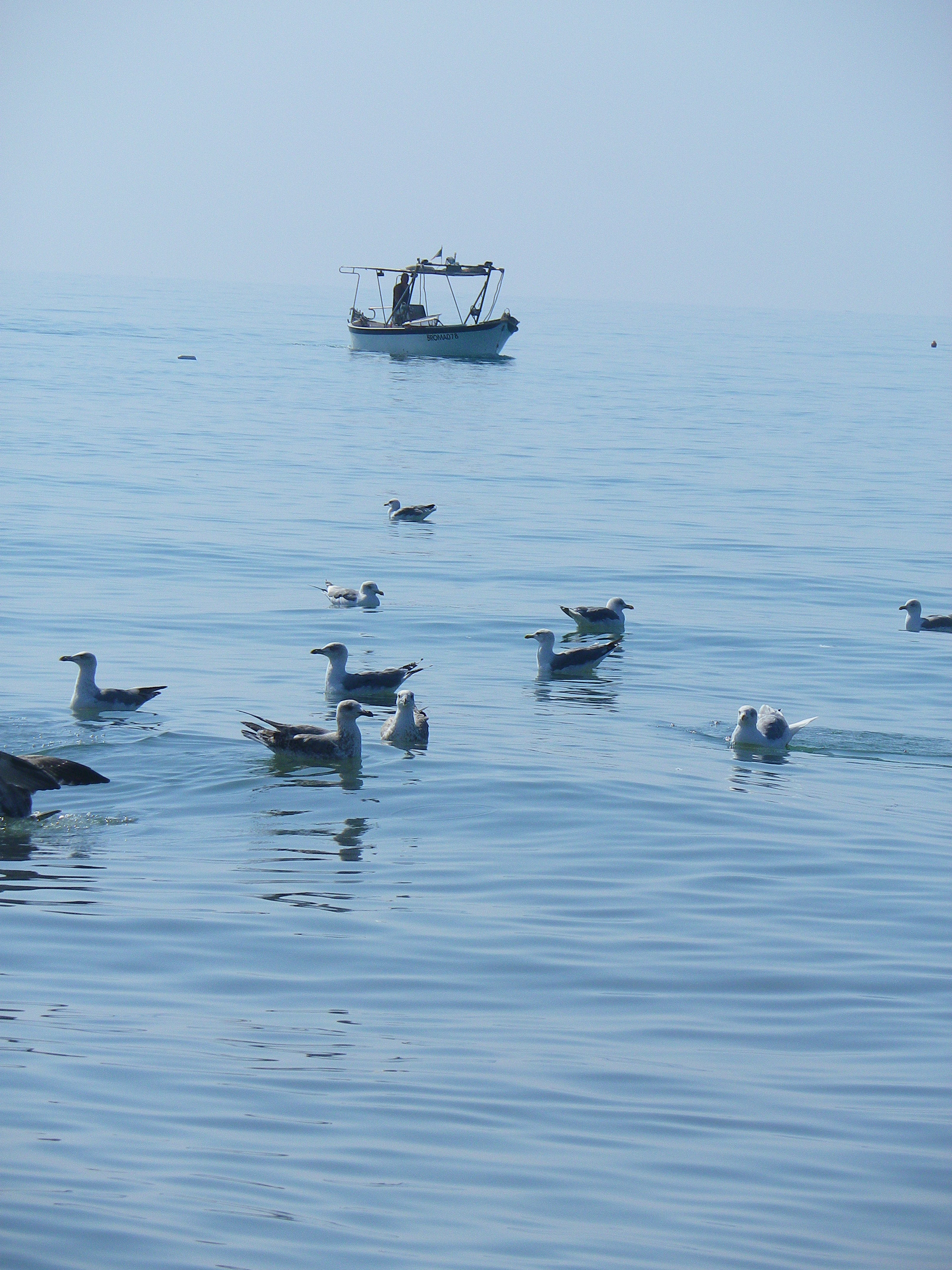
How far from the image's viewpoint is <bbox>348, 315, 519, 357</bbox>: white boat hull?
8025cm

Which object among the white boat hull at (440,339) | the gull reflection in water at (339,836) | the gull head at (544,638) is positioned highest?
the white boat hull at (440,339)

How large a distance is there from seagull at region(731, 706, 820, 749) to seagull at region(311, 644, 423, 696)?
12.8 feet

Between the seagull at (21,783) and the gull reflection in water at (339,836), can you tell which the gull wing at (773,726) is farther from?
the seagull at (21,783)

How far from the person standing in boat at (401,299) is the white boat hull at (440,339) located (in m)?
1.00

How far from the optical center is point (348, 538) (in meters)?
28.1

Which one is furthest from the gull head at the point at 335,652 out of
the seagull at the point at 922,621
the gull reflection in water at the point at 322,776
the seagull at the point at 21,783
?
the seagull at the point at 922,621

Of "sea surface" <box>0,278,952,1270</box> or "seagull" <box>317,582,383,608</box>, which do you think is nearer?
"sea surface" <box>0,278,952,1270</box>

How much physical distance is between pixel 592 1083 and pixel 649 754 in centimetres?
745

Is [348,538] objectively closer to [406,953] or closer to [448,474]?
[448,474]

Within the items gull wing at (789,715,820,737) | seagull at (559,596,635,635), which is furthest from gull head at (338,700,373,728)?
seagull at (559,596,635,635)

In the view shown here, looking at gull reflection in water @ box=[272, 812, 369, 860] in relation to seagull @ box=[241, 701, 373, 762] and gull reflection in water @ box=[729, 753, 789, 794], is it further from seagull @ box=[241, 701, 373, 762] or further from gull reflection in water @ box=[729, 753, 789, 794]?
gull reflection in water @ box=[729, 753, 789, 794]

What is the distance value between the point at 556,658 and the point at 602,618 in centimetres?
228

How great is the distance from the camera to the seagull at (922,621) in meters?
21.1

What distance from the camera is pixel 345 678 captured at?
634 inches
